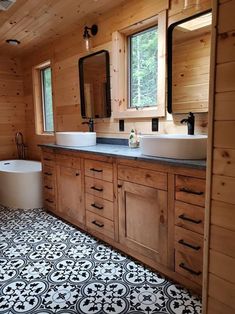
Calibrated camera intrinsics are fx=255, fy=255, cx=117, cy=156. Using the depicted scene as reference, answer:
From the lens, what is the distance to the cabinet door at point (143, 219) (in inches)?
70.2

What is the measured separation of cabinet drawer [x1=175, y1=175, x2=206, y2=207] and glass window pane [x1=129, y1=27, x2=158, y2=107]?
1.09 metres

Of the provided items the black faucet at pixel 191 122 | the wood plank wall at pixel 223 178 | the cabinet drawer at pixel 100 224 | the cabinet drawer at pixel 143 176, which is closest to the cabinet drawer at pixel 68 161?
the cabinet drawer at pixel 100 224

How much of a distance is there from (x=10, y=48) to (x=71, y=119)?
1652 millimetres

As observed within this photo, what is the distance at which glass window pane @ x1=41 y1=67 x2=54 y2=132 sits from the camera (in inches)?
164

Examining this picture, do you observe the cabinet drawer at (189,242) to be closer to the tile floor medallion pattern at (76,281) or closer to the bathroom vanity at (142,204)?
the bathroom vanity at (142,204)

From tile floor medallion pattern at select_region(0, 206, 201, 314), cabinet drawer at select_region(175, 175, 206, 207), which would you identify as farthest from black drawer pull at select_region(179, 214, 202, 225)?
tile floor medallion pattern at select_region(0, 206, 201, 314)

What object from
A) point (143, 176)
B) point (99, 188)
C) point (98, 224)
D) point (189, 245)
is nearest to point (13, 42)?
point (99, 188)

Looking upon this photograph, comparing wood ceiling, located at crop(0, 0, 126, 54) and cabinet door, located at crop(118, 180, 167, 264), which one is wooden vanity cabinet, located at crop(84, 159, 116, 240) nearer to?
cabinet door, located at crop(118, 180, 167, 264)

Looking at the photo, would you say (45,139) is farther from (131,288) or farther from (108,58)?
(131,288)

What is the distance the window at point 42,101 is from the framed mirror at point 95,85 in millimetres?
1156

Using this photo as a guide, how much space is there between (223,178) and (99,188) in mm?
1341

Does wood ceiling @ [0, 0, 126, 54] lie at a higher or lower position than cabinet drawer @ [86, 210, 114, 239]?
higher

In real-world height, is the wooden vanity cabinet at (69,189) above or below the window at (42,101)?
below

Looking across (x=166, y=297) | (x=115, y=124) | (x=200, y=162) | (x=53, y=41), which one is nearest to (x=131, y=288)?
(x=166, y=297)
